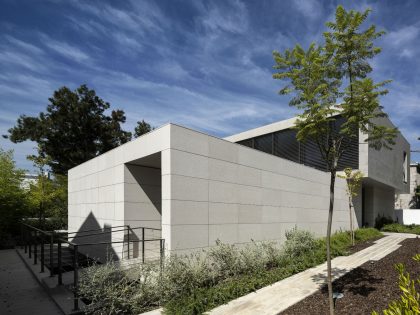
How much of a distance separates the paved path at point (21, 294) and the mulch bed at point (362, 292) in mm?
5250

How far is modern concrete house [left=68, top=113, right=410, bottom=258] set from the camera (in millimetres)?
7762

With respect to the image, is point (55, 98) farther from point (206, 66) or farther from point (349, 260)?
point (349, 260)

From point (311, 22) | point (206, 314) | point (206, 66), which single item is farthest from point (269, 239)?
point (311, 22)

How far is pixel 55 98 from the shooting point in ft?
71.3

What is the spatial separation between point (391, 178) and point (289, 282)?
17.9 m

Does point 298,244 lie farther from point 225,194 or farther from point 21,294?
point 21,294

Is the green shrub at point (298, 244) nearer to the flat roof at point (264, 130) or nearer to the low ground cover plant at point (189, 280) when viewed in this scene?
the low ground cover plant at point (189, 280)

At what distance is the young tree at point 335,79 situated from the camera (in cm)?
505

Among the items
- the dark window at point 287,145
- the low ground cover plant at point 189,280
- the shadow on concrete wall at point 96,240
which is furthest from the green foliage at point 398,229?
the shadow on concrete wall at point 96,240

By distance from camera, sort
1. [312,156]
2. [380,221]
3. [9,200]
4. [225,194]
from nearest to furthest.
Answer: [225,194] < [9,200] < [312,156] < [380,221]

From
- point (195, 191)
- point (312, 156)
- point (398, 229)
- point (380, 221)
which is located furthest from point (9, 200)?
point (380, 221)

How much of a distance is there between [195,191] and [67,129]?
17156 millimetres

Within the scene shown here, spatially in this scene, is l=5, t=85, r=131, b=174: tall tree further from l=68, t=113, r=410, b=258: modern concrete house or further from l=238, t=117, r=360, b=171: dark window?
l=238, t=117, r=360, b=171: dark window

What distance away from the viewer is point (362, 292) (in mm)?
6395
